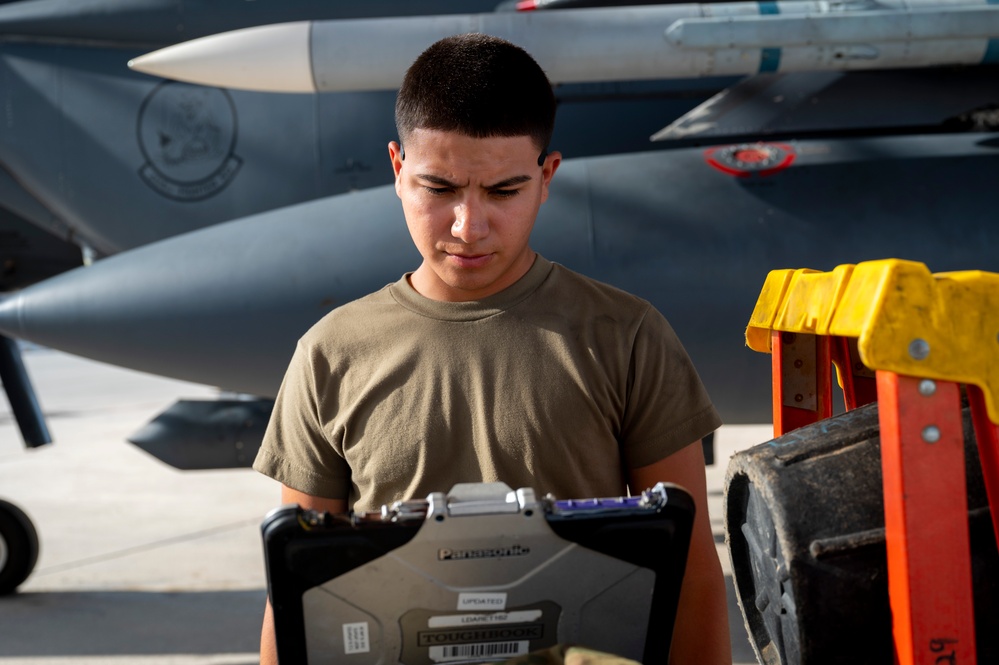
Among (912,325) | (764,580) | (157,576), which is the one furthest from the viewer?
(157,576)

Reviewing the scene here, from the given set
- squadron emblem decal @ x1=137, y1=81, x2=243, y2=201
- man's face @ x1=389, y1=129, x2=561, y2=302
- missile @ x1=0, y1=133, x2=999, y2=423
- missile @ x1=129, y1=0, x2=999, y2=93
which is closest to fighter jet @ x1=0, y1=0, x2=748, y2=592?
squadron emblem decal @ x1=137, y1=81, x2=243, y2=201

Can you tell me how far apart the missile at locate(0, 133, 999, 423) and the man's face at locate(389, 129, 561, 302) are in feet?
7.72

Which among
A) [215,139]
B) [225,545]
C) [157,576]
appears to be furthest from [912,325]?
[225,545]

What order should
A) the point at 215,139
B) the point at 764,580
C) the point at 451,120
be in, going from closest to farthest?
1. the point at 451,120
2. the point at 764,580
3. the point at 215,139

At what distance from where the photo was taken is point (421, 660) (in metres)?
1.21

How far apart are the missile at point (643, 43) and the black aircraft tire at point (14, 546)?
2307 millimetres

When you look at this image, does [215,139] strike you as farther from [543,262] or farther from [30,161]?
[543,262]

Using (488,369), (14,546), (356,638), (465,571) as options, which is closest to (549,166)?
(488,369)

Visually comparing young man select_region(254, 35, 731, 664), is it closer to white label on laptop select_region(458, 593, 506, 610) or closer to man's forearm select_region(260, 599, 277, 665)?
man's forearm select_region(260, 599, 277, 665)

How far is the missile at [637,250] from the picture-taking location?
12.2ft

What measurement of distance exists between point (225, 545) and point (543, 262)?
463cm

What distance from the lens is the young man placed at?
1373 millimetres

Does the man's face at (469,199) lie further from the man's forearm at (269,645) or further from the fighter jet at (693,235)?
the fighter jet at (693,235)

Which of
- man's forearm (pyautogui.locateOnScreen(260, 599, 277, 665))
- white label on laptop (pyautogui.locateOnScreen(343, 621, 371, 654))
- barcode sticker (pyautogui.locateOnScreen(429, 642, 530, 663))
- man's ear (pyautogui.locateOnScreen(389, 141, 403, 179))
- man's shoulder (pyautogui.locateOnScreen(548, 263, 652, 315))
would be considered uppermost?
man's ear (pyautogui.locateOnScreen(389, 141, 403, 179))
